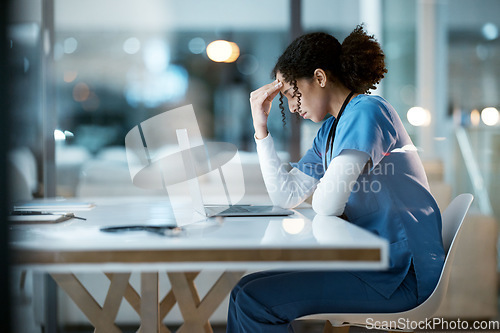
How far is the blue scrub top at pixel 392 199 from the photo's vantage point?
125 centimetres

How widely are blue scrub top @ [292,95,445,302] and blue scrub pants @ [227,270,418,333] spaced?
0.09ft

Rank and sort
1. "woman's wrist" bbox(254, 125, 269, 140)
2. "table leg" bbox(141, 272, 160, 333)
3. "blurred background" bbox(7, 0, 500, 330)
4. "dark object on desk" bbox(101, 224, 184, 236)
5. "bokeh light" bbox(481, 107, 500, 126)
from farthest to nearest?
"bokeh light" bbox(481, 107, 500, 126) → "blurred background" bbox(7, 0, 500, 330) → "woman's wrist" bbox(254, 125, 269, 140) → "table leg" bbox(141, 272, 160, 333) → "dark object on desk" bbox(101, 224, 184, 236)

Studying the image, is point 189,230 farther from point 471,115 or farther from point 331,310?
point 471,115

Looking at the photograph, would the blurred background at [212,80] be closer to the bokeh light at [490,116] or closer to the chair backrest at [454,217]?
the bokeh light at [490,116]

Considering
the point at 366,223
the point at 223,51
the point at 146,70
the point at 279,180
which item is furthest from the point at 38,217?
the point at 223,51

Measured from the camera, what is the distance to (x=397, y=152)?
1325 mm

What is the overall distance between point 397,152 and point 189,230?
59 centimetres

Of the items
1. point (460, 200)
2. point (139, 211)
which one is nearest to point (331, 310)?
point (460, 200)

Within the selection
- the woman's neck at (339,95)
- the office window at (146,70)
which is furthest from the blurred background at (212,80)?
the woman's neck at (339,95)

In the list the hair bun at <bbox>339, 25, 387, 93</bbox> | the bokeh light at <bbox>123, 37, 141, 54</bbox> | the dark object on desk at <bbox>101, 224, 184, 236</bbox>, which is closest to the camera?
the dark object on desk at <bbox>101, 224, 184, 236</bbox>

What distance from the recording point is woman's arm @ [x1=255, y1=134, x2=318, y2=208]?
1.59 meters

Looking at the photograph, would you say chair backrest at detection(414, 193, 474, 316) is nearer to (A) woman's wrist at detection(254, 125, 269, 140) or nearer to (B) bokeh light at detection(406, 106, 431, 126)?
(A) woman's wrist at detection(254, 125, 269, 140)

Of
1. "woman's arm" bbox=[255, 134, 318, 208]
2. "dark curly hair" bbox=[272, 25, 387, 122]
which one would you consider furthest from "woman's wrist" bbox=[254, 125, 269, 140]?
"dark curly hair" bbox=[272, 25, 387, 122]

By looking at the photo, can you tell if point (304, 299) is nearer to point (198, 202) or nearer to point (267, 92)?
point (198, 202)
